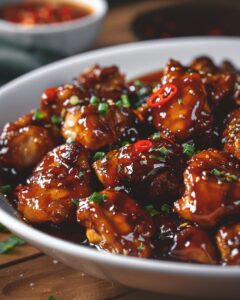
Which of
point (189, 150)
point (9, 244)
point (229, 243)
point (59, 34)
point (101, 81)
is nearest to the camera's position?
point (229, 243)

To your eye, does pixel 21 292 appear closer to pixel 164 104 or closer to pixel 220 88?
pixel 164 104

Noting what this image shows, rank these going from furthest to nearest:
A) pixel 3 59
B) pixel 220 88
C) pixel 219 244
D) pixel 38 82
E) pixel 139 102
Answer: pixel 3 59
pixel 38 82
pixel 139 102
pixel 220 88
pixel 219 244

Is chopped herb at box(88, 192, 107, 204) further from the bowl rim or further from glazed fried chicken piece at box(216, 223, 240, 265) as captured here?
the bowl rim

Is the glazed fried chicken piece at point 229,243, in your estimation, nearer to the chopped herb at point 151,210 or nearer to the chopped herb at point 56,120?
the chopped herb at point 151,210

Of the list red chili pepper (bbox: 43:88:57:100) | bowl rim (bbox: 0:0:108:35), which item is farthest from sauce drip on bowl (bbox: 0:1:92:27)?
red chili pepper (bbox: 43:88:57:100)

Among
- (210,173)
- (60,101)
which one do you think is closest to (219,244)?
(210,173)

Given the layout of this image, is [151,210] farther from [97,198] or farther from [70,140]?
[70,140]

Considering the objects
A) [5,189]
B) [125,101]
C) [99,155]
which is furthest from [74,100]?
[5,189]

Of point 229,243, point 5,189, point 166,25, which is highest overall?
point 5,189
